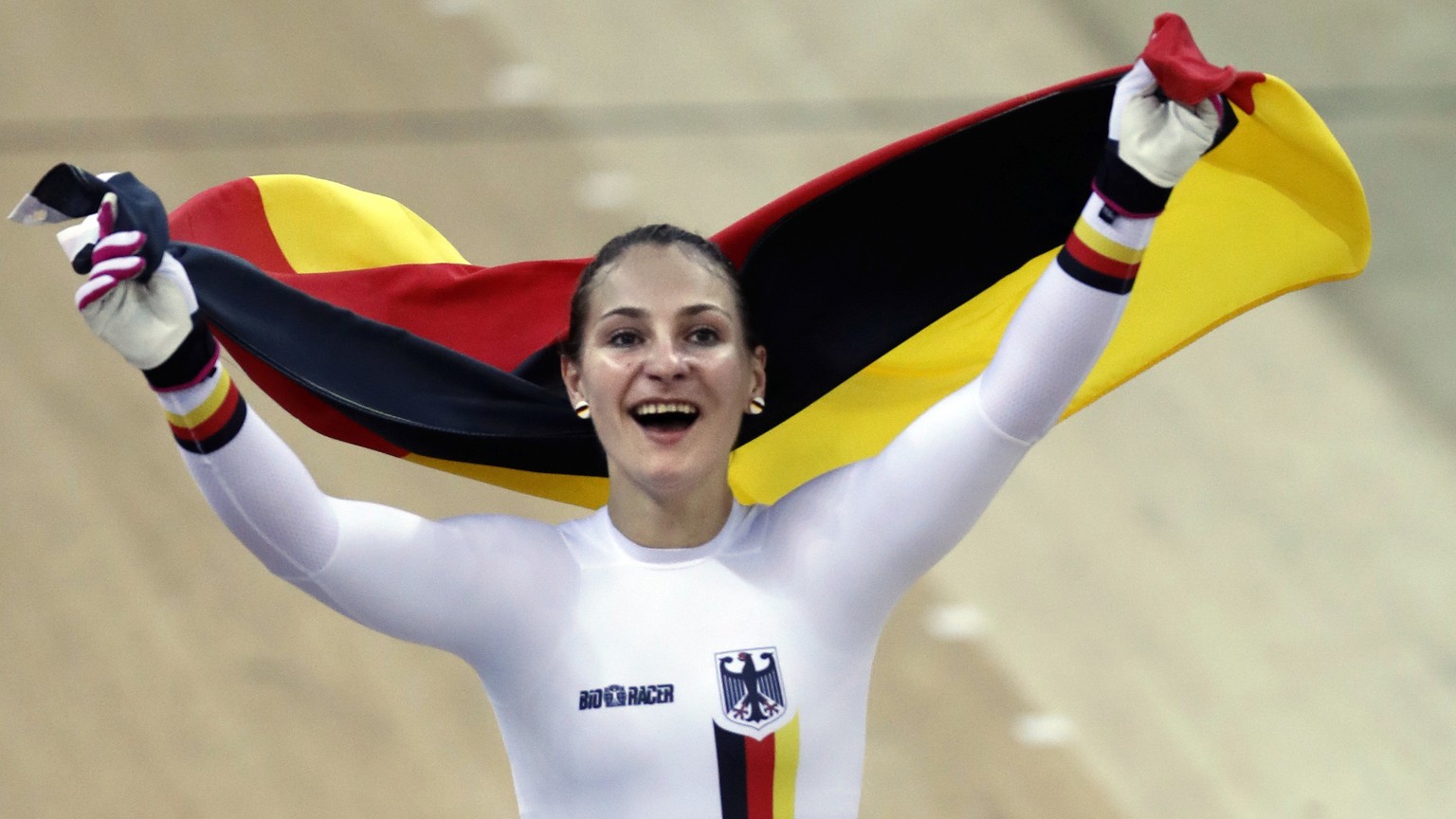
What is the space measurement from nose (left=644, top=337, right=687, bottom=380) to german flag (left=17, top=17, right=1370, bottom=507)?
25 cm

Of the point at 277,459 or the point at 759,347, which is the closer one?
the point at 277,459

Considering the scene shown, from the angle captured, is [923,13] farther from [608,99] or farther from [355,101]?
[355,101]

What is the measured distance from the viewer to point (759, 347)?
195 cm

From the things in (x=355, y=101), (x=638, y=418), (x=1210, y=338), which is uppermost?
(x=355, y=101)

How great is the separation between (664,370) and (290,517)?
15.8 inches

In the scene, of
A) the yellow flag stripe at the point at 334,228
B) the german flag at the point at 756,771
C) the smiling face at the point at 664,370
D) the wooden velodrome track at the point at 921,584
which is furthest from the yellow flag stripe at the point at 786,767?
the wooden velodrome track at the point at 921,584

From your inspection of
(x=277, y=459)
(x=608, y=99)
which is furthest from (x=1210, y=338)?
(x=277, y=459)

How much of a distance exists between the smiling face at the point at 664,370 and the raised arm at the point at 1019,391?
0.47 feet

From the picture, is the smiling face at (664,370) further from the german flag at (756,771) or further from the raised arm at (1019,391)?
the german flag at (756,771)

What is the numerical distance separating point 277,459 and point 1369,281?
10.7ft

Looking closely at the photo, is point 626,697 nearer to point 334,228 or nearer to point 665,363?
point 665,363

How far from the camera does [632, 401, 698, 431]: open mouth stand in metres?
1.77

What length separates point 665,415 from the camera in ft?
5.88

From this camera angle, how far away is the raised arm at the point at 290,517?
59.8 inches
